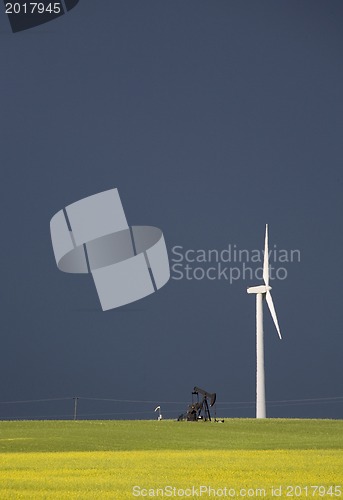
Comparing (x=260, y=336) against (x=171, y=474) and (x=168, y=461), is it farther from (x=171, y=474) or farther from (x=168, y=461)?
(x=171, y=474)

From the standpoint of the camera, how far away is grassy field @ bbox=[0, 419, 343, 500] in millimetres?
27391

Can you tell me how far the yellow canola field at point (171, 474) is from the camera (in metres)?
26.6

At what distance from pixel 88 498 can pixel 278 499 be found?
4604 mm

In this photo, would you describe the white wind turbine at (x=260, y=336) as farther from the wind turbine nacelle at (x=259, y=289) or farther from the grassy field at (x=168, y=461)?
the grassy field at (x=168, y=461)

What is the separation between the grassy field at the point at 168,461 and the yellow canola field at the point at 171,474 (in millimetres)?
29

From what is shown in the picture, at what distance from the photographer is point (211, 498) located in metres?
25.1

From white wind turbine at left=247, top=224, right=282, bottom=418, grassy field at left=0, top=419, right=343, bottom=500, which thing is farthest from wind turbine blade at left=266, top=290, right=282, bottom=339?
grassy field at left=0, top=419, right=343, bottom=500

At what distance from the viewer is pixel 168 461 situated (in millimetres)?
40500

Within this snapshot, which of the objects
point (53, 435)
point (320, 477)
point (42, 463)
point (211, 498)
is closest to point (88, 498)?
point (211, 498)

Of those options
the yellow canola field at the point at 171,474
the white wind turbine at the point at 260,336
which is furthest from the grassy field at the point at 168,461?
the white wind turbine at the point at 260,336

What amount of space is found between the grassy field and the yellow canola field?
29 millimetres

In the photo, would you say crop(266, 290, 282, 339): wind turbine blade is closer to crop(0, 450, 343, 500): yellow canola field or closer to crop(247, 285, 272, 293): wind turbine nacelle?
crop(247, 285, 272, 293): wind turbine nacelle

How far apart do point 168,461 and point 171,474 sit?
707 centimetres

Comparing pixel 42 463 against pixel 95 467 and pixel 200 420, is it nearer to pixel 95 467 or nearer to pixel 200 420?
pixel 95 467
